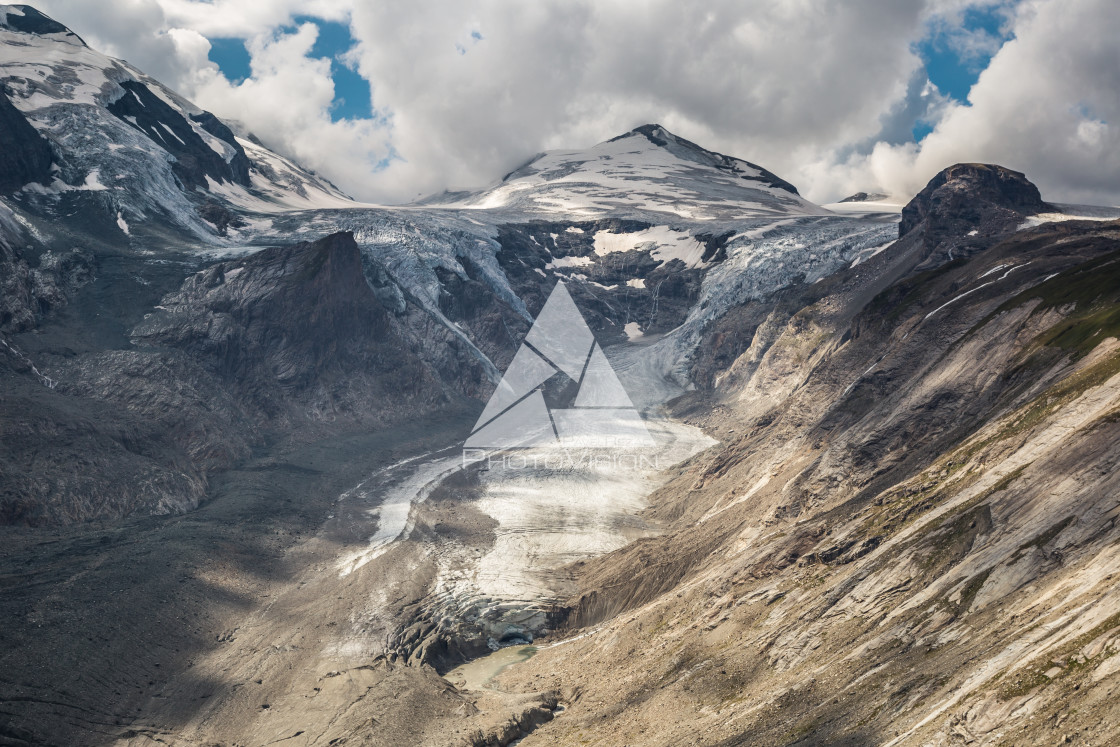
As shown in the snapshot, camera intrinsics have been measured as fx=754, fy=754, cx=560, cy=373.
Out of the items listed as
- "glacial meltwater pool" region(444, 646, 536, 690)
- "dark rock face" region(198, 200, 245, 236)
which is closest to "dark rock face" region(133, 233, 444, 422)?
"dark rock face" region(198, 200, 245, 236)

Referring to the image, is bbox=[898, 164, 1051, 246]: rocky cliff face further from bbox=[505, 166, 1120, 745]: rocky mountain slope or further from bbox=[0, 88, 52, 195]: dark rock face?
bbox=[0, 88, 52, 195]: dark rock face

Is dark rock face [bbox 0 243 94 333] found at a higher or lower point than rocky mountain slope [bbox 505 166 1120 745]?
higher

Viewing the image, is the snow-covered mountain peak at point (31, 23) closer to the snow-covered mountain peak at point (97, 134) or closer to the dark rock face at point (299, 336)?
the snow-covered mountain peak at point (97, 134)

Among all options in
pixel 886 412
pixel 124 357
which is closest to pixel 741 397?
pixel 886 412

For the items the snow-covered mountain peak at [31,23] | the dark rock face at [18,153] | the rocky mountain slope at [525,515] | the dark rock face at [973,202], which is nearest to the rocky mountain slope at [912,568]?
the rocky mountain slope at [525,515]

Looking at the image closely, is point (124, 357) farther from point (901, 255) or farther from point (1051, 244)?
point (901, 255)

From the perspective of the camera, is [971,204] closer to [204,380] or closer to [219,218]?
[204,380]
